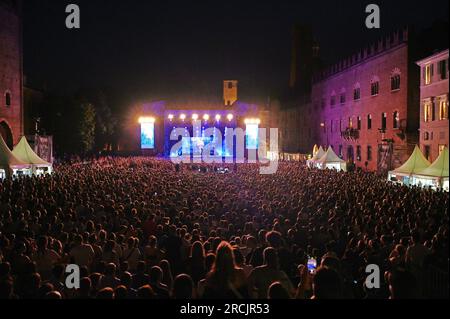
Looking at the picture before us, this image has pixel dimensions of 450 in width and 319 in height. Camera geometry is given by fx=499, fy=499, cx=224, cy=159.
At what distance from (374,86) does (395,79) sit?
4.52 metres

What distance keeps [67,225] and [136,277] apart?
525 centimetres

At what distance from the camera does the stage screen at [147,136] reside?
71.6 m

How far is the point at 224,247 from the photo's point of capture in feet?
20.8

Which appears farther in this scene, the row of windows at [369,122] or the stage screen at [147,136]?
the stage screen at [147,136]

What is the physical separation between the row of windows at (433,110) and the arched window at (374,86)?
1168 centimetres

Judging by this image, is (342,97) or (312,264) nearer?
(312,264)

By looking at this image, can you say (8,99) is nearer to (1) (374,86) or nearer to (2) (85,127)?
(2) (85,127)

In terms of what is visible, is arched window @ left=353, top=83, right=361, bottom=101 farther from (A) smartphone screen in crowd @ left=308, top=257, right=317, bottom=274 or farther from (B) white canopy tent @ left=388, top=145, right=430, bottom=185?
(A) smartphone screen in crowd @ left=308, top=257, right=317, bottom=274

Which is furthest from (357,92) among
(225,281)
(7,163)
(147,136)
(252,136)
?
(225,281)

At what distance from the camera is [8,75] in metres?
44.9

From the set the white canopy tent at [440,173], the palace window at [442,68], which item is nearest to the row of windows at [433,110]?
the palace window at [442,68]

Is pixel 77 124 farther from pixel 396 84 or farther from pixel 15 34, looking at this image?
pixel 396 84

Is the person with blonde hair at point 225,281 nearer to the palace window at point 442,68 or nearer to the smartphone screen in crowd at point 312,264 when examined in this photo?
the smartphone screen in crowd at point 312,264
